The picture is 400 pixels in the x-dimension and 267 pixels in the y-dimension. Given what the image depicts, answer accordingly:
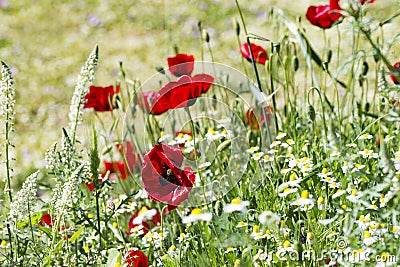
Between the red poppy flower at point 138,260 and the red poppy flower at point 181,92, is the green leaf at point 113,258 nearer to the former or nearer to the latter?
the red poppy flower at point 138,260

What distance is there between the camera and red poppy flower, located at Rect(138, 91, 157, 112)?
2.27 m

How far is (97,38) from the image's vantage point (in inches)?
222

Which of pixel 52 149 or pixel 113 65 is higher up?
pixel 52 149

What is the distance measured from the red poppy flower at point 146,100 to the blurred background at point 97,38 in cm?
188

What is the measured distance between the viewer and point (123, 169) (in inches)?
95.3

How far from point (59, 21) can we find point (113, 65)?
1.01m

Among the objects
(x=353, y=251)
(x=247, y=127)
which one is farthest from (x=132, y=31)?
(x=353, y=251)

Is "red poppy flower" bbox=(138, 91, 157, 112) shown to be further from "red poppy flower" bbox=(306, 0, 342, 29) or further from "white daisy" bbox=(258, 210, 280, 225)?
"white daisy" bbox=(258, 210, 280, 225)

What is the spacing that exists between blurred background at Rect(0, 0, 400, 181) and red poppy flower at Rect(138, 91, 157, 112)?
6.16 feet

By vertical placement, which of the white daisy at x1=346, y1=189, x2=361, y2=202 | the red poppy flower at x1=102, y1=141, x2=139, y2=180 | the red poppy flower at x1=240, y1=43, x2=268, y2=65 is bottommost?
the red poppy flower at x1=102, y1=141, x2=139, y2=180

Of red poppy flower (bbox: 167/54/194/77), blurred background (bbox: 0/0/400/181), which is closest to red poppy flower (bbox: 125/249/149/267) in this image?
red poppy flower (bbox: 167/54/194/77)

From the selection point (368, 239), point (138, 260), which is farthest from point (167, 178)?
point (368, 239)

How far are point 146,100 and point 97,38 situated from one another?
11.1ft

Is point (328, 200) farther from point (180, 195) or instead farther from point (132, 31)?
point (132, 31)
